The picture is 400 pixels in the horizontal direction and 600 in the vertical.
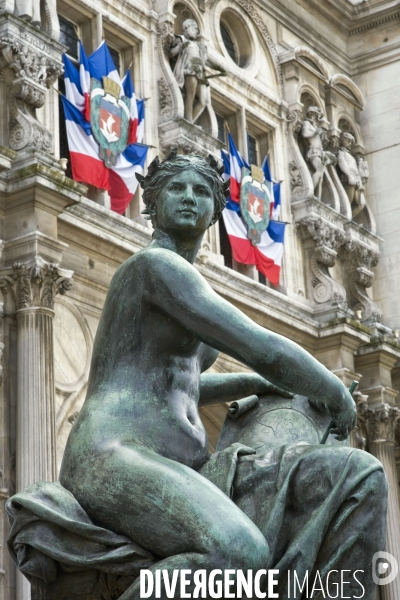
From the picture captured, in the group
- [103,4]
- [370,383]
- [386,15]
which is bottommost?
[370,383]

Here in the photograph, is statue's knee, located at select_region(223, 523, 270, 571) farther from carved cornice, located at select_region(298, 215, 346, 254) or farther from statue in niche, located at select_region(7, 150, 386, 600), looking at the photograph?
carved cornice, located at select_region(298, 215, 346, 254)

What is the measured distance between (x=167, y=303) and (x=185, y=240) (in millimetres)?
399

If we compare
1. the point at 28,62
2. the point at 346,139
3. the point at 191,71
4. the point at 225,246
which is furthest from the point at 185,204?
the point at 346,139

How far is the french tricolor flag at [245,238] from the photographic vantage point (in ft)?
68.3

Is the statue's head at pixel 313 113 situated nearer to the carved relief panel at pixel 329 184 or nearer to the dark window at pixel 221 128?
the carved relief panel at pixel 329 184

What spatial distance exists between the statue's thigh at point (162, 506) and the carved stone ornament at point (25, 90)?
1264 centimetres

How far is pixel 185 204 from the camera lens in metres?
4.49

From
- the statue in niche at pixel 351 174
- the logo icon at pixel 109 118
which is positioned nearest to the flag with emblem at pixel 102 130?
the logo icon at pixel 109 118

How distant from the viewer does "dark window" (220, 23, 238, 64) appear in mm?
22953

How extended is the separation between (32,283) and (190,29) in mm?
7041

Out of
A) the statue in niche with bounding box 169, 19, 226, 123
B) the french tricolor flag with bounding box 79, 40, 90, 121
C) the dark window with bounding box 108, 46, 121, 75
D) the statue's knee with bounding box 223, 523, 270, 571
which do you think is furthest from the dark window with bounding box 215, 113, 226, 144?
the statue's knee with bounding box 223, 523, 270, 571

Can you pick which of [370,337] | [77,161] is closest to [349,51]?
[370,337]

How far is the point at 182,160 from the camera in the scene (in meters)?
4.57

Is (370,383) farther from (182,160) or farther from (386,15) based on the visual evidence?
(182,160)
